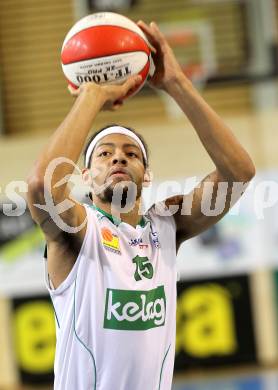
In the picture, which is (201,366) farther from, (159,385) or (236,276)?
(159,385)

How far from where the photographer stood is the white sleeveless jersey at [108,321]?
3600 millimetres

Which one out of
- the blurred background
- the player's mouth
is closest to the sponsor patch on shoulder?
the player's mouth

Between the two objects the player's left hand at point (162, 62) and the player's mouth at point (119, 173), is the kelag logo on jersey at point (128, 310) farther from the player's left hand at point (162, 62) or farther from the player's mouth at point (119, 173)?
the player's left hand at point (162, 62)

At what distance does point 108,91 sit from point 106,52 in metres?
0.36

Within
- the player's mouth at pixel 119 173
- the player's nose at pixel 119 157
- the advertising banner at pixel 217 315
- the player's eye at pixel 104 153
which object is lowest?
the player's mouth at pixel 119 173

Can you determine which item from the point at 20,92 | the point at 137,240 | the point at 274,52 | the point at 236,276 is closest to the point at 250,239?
the point at 236,276

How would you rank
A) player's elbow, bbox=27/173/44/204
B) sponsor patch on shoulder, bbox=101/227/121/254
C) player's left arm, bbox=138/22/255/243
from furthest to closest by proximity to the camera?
player's left arm, bbox=138/22/255/243, sponsor patch on shoulder, bbox=101/227/121/254, player's elbow, bbox=27/173/44/204

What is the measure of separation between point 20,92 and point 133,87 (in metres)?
8.22

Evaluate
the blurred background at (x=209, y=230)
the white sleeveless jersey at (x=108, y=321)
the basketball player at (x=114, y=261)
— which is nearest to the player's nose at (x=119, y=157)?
the basketball player at (x=114, y=261)

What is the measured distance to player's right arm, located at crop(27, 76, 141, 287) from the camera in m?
3.27

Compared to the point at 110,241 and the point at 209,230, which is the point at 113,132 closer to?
the point at 110,241

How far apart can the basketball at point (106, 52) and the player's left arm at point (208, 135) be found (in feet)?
0.22

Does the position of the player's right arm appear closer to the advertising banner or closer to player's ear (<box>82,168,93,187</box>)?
player's ear (<box>82,168,93,187</box>)

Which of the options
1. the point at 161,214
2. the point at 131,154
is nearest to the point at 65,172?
the point at 131,154
